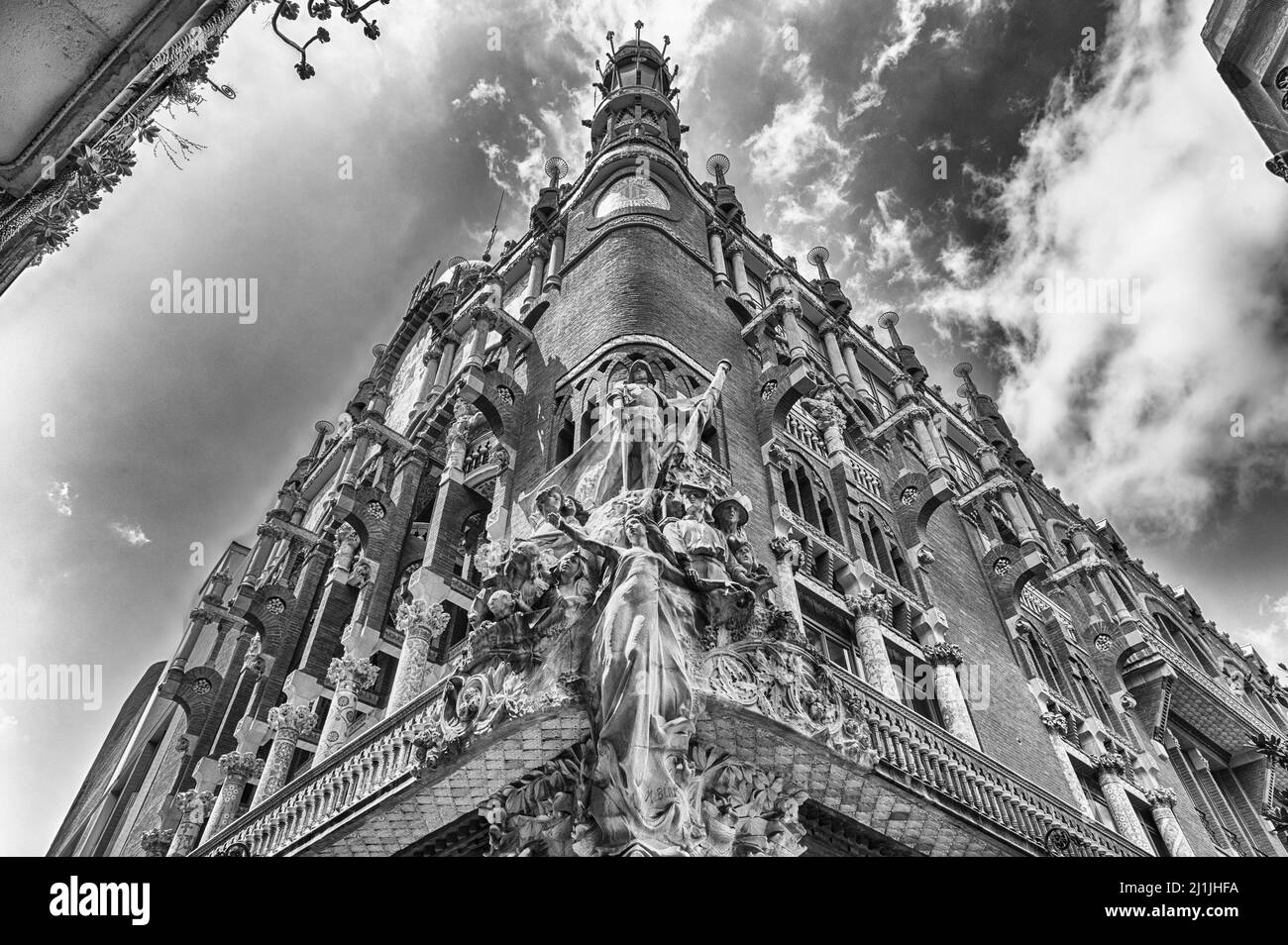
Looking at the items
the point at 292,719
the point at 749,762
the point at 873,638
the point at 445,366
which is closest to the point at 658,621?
the point at 749,762

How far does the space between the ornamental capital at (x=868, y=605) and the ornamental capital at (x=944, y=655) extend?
1085 mm

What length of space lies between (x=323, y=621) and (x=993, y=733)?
44.1ft

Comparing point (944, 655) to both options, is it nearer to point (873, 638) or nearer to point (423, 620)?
point (873, 638)

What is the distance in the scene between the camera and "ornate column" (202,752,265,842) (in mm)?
15132

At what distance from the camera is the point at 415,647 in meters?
14.4

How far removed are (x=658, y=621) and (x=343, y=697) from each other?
750 centimetres

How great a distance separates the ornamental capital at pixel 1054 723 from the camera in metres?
19.1

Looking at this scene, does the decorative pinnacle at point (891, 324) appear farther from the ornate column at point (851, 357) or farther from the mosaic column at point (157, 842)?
the mosaic column at point (157, 842)


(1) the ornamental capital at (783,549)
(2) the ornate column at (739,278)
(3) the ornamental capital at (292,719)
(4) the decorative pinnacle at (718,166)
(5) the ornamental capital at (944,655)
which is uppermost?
(4) the decorative pinnacle at (718,166)

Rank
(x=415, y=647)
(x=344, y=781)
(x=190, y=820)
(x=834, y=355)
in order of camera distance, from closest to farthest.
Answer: (x=344, y=781)
(x=415, y=647)
(x=190, y=820)
(x=834, y=355)

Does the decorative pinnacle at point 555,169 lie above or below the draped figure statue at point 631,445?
above

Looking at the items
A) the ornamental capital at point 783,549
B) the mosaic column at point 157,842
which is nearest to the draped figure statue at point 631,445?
the ornamental capital at point 783,549
